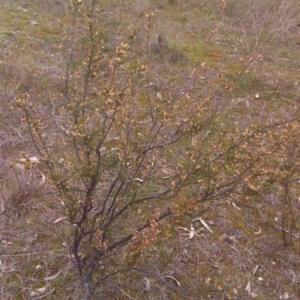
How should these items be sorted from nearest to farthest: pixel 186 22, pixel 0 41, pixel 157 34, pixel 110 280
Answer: pixel 110 280, pixel 0 41, pixel 157 34, pixel 186 22

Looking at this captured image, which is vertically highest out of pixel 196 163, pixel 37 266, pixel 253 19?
pixel 196 163

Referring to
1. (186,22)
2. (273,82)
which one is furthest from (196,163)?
(186,22)

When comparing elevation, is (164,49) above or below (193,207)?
below

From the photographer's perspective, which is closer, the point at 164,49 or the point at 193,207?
the point at 193,207

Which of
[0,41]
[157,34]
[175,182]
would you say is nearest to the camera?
[175,182]

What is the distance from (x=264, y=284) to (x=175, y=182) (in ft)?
2.88

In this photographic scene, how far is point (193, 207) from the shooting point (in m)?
2.07

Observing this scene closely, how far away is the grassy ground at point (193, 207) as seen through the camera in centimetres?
259

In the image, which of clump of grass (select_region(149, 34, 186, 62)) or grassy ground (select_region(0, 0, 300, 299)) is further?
clump of grass (select_region(149, 34, 186, 62))

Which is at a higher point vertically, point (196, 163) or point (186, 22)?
point (196, 163)

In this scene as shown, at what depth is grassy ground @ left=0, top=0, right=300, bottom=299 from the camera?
8.49ft

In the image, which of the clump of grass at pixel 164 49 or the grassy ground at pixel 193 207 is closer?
the grassy ground at pixel 193 207

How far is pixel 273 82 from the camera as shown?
15.3ft

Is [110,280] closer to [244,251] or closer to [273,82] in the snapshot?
[244,251]
